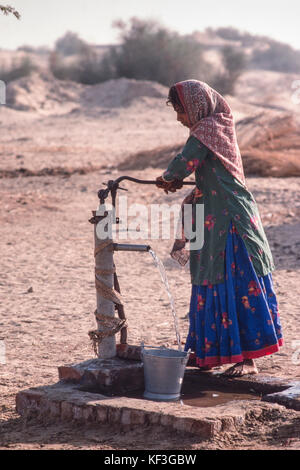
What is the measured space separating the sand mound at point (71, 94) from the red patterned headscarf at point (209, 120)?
63.1 feet

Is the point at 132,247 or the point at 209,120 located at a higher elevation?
the point at 209,120

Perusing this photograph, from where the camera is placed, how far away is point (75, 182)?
40.1 ft

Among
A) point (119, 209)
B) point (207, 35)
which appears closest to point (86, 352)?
point (119, 209)

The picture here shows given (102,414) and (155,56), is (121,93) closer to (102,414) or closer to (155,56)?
(155,56)

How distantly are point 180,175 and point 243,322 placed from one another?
86 cm

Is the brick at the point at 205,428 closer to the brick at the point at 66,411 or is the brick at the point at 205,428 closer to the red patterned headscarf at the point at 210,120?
the brick at the point at 66,411

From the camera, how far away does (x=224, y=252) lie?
4.13 m

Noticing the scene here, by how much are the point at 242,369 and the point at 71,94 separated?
24084 millimetres

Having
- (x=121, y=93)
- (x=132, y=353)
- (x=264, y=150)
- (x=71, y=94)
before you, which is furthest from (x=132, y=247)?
(x=71, y=94)

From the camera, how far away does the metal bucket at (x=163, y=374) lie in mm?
3859

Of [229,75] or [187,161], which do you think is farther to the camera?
[229,75]

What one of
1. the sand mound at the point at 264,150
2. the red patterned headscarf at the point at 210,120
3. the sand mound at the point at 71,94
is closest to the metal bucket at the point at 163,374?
the red patterned headscarf at the point at 210,120

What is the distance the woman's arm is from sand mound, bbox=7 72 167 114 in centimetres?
1931
